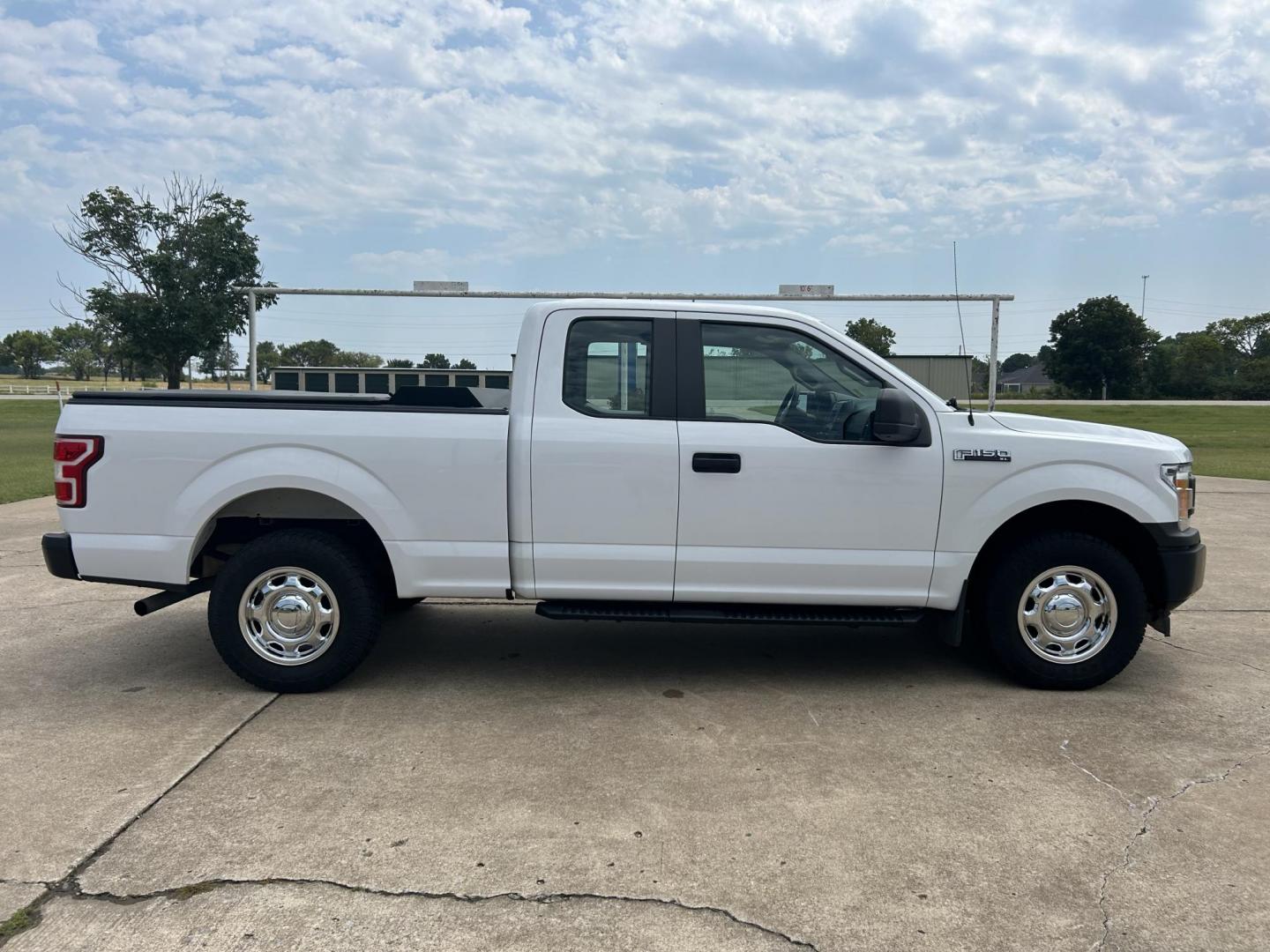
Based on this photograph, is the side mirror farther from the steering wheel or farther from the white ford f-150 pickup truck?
the steering wheel

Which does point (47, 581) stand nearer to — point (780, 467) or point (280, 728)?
point (280, 728)

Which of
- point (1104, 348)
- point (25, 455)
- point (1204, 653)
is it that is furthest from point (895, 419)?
point (1104, 348)

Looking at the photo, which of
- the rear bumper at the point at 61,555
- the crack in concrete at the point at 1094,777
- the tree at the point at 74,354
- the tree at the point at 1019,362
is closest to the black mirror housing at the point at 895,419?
the crack in concrete at the point at 1094,777

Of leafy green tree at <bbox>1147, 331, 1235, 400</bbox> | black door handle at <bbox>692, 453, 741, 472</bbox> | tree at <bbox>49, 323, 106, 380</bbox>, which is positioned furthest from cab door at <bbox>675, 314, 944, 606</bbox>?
tree at <bbox>49, 323, 106, 380</bbox>

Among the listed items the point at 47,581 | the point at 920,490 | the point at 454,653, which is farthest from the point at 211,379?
the point at 920,490

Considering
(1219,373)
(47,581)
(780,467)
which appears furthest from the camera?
(1219,373)

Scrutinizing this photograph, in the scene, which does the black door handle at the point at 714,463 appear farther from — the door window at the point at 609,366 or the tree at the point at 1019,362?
the tree at the point at 1019,362

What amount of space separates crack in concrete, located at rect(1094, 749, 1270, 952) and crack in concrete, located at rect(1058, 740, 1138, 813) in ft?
0.19

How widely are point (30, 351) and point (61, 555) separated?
415ft

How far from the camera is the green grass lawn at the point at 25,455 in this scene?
12.3 meters

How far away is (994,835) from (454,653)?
3181 mm

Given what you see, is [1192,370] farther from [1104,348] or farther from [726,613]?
[726,613]

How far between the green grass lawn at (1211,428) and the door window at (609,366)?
7278mm

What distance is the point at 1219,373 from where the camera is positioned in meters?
70.0
